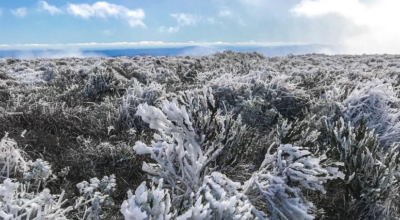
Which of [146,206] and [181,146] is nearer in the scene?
[146,206]

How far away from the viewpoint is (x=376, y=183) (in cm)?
279

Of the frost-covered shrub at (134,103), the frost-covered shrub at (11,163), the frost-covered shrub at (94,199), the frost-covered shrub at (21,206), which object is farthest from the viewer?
the frost-covered shrub at (134,103)

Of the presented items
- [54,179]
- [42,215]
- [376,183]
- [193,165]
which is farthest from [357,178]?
[54,179]

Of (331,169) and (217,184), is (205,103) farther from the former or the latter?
(331,169)

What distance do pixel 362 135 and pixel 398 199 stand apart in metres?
0.67

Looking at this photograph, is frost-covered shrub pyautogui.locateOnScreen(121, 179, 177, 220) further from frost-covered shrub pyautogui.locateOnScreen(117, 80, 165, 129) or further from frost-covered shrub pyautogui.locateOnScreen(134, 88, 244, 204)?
frost-covered shrub pyautogui.locateOnScreen(117, 80, 165, 129)

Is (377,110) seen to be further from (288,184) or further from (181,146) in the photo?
(181,146)

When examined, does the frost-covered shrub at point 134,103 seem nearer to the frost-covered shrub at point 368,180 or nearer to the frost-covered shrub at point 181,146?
the frost-covered shrub at point 181,146

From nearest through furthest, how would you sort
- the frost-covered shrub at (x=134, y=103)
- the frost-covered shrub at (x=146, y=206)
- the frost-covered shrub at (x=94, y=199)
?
1. the frost-covered shrub at (x=146, y=206)
2. the frost-covered shrub at (x=94, y=199)
3. the frost-covered shrub at (x=134, y=103)

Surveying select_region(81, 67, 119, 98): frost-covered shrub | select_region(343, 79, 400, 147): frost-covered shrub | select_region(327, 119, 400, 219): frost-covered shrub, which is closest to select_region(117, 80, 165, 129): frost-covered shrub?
select_region(81, 67, 119, 98): frost-covered shrub

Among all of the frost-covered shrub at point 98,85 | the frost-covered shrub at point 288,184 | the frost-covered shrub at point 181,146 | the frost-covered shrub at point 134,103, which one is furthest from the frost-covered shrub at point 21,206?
the frost-covered shrub at point 98,85

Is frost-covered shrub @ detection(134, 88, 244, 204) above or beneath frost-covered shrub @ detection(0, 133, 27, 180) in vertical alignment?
above

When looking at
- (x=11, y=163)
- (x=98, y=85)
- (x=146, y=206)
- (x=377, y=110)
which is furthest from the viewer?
(x=98, y=85)

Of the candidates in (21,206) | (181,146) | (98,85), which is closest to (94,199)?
(21,206)
